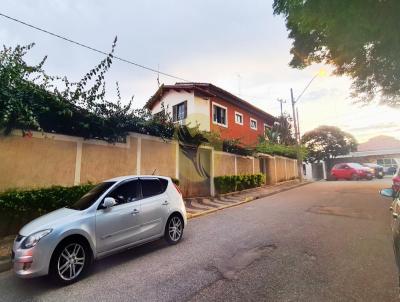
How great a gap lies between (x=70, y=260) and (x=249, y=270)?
3087mm

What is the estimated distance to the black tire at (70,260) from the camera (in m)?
4.36

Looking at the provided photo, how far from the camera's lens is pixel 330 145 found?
41375 mm

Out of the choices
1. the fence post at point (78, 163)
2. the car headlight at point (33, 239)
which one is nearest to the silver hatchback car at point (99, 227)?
the car headlight at point (33, 239)

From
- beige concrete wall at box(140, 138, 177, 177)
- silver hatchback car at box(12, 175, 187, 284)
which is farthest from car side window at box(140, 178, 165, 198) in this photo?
beige concrete wall at box(140, 138, 177, 177)

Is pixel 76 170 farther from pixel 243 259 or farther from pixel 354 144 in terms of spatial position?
pixel 354 144

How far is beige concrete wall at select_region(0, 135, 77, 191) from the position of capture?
23.9 feet

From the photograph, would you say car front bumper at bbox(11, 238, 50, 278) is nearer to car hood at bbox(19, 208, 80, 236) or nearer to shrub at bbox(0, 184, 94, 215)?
car hood at bbox(19, 208, 80, 236)

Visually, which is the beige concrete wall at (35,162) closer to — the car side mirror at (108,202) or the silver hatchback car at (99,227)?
the silver hatchback car at (99,227)

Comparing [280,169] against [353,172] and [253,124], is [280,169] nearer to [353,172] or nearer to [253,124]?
[253,124]

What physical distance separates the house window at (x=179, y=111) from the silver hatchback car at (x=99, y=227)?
44.2 feet

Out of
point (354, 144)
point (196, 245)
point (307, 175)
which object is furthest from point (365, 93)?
point (354, 144)

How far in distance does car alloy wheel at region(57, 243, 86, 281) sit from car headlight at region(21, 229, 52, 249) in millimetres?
431

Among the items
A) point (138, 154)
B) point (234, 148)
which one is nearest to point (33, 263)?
point (138, 154)

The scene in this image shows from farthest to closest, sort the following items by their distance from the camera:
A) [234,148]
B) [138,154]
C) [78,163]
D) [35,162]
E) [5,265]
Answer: [234,148]
[138,154]
[78,163]
[35,162]
[5,265]
